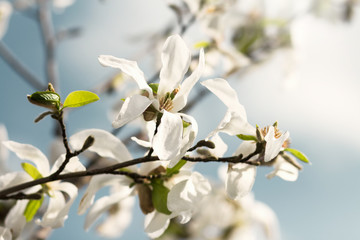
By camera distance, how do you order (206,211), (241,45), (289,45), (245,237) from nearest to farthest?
(241,45)
(289,45)
(245,237)
(206,211)

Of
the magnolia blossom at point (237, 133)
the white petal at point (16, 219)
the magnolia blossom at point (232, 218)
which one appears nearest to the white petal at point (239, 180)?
the magnolia blossom at point (237, 133)

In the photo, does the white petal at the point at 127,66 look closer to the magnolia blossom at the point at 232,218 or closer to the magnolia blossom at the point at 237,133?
the magnolia blossom at the point at 237,133

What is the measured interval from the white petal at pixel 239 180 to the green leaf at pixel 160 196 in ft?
0.30

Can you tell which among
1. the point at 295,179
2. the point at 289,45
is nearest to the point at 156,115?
the point at 295,179

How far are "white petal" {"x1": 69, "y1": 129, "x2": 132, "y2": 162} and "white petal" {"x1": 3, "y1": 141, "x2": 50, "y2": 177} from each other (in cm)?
10

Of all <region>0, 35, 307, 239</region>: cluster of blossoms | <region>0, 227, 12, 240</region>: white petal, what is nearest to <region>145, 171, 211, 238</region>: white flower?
<region>0, 35, 307, 239</region>: cluster of blossoms

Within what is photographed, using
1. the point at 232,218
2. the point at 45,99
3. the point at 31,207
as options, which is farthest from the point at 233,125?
the point at 232,218

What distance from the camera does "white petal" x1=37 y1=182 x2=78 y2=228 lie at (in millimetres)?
616

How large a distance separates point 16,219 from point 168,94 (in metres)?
0.33

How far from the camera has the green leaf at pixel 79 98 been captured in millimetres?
492

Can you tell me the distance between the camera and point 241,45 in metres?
1.52

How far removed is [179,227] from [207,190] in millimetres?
1393

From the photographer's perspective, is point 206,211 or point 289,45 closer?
→ point 289,45

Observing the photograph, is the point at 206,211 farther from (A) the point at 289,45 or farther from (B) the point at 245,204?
(A) the point at 289,45
